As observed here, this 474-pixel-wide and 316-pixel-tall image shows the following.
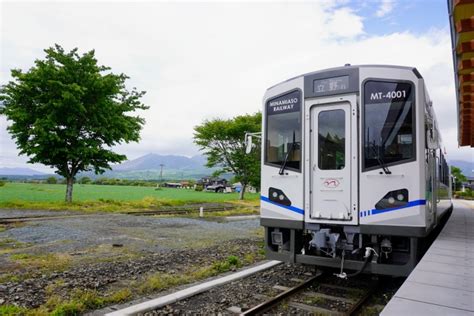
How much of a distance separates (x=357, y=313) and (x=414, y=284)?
Result: 3.97ft

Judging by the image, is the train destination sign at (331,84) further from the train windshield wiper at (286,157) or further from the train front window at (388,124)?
the train windshield wiper at (286,157)

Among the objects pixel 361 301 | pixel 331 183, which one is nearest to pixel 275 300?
pixel 361 301

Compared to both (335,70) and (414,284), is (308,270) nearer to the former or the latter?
(414,284)

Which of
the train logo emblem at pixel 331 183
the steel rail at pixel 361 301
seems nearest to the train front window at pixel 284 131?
the train logo emblem at pixel 331 183

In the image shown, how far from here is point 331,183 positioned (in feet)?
17.9

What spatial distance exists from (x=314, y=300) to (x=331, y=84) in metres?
3.29

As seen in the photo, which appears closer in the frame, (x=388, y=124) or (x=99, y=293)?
(x=388, y=124)

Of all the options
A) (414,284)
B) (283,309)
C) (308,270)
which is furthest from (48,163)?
(414,284)

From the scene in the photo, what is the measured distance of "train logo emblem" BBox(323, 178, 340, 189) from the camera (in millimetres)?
5434

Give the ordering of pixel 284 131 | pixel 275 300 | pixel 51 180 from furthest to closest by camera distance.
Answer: pixel 51 180
pixel 284 131
pixel 275 300

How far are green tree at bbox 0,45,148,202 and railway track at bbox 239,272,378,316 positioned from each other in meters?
14.7

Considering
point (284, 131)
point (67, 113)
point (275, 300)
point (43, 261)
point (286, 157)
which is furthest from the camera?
point (67, 113)

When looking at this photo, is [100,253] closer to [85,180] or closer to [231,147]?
[231,147]

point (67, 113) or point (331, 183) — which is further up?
point (67, 113)
